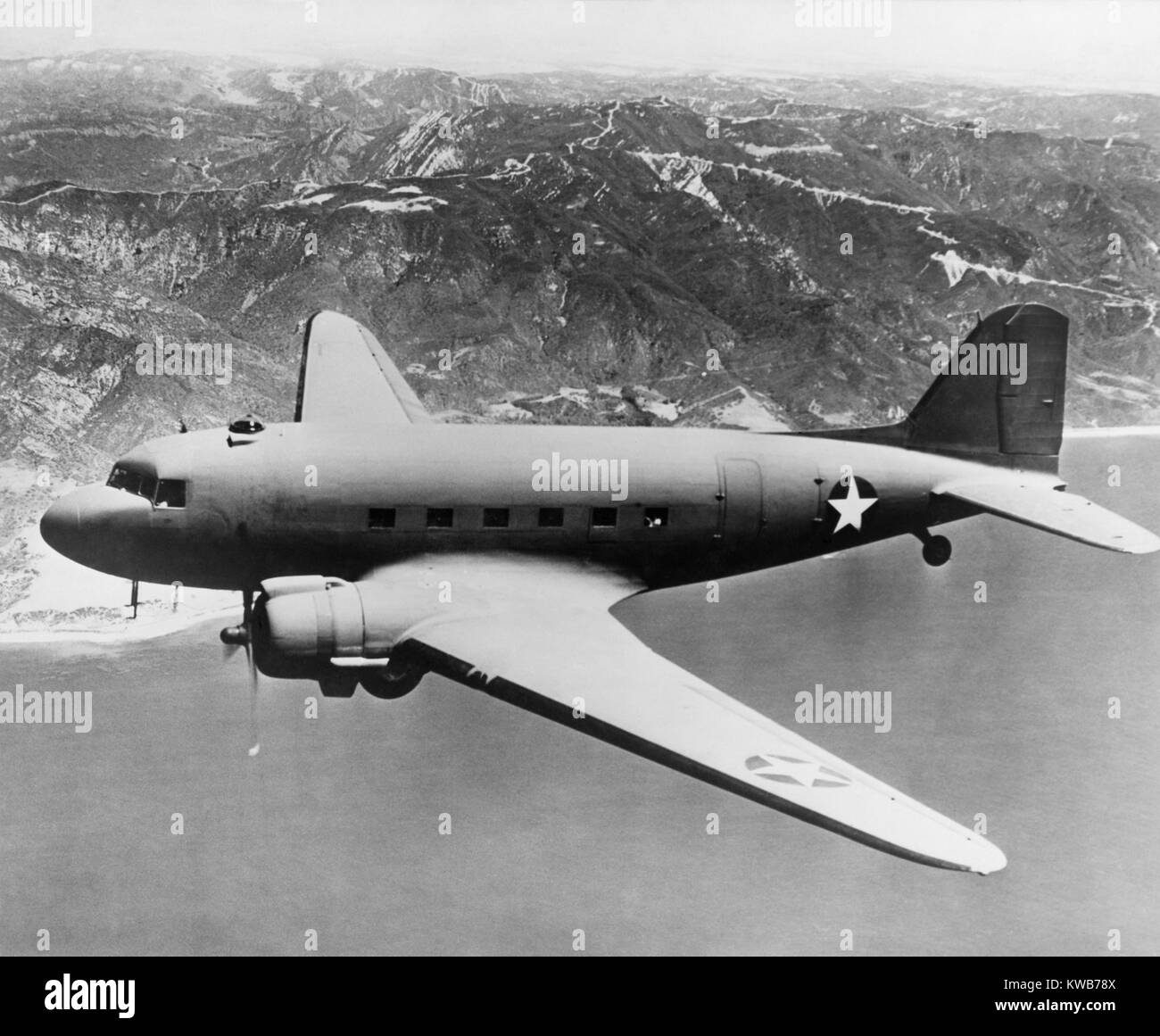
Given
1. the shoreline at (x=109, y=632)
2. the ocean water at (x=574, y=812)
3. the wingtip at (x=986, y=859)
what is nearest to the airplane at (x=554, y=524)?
the wingtip at (x=986, y=859)

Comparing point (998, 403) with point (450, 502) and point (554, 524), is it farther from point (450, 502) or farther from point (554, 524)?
point (450, 502)

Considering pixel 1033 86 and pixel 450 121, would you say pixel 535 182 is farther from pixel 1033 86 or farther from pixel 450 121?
pixel 1033 86

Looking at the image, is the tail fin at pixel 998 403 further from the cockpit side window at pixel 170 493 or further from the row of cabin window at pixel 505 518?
the cockpit side window at pixel 170 493

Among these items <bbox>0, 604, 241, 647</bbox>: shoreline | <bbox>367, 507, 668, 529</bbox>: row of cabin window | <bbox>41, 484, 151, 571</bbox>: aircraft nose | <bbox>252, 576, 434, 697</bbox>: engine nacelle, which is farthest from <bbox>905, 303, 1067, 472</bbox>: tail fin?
<bbox>0, 604, 241, 647</bbox>: shoreline

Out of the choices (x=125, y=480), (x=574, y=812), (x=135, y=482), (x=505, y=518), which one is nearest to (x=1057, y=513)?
(x=505, y=518)

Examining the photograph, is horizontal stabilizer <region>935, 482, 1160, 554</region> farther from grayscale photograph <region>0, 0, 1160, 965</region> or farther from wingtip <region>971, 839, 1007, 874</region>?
wingtip <region>971, 839, 1007, 874</region>

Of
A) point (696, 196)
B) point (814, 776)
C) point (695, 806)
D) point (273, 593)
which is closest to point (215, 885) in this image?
point (273, 593)
